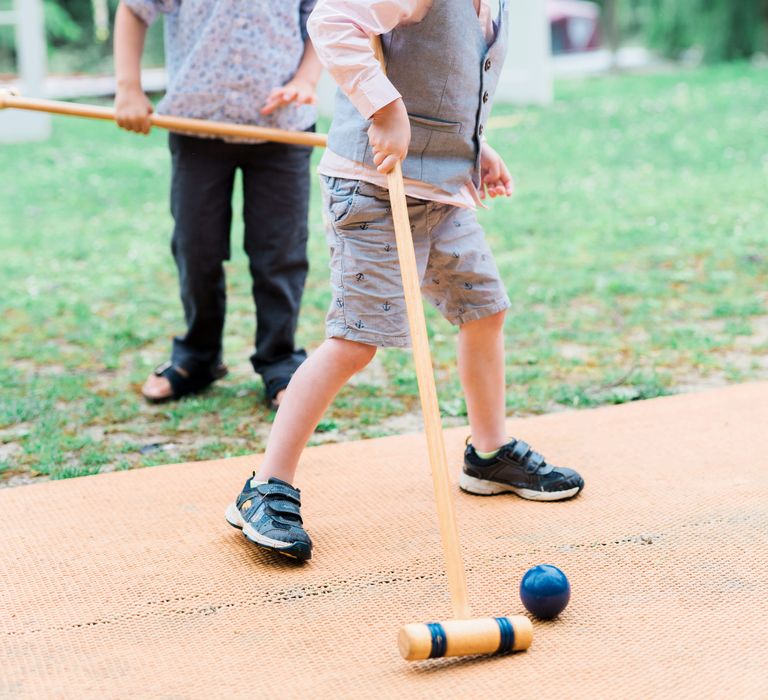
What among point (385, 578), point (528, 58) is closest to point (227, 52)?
point (385, 578)


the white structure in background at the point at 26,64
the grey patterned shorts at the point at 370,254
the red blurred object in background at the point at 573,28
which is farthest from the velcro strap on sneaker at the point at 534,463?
the red blurred object in background at the point at 573,28

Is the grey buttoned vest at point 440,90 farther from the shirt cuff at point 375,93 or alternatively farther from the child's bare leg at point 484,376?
the child's bare leg at point 484,376

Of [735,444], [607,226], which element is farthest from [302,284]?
[607,226]

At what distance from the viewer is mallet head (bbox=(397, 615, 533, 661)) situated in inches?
73.1

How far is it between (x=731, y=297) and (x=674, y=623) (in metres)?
2.79

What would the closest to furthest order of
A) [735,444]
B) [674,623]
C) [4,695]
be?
[4,695]
[674,623]
[735,444]

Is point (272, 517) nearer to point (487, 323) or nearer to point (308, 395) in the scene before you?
point (308, 395)

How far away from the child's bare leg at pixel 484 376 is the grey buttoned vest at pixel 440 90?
36cm

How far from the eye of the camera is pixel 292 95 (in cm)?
314

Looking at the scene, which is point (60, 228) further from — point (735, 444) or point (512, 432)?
point (735, 444)

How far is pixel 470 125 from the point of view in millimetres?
2410

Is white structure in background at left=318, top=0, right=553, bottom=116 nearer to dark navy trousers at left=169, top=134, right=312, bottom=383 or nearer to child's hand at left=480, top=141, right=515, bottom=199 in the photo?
dark navy trousers at left=169, top=134, right=312, bottom=383

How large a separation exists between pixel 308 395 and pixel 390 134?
60 cm

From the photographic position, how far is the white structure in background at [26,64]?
9562 millimetres
